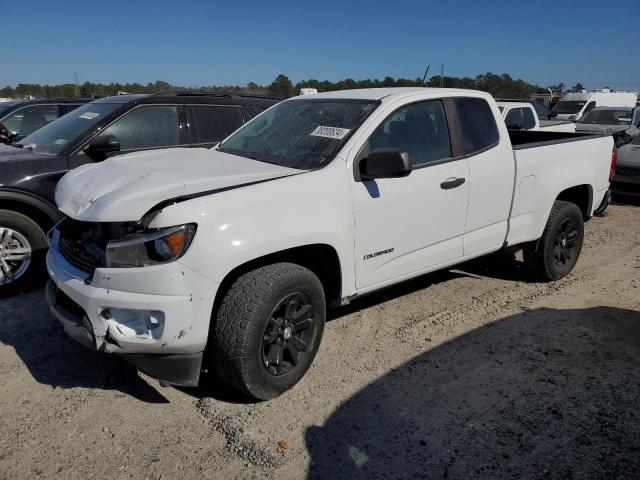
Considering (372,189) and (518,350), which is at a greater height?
(372,189)

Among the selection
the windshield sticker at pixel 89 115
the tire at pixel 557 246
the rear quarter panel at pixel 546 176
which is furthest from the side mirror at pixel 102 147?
the tire at pixel 557 246

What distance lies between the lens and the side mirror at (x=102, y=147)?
476cm

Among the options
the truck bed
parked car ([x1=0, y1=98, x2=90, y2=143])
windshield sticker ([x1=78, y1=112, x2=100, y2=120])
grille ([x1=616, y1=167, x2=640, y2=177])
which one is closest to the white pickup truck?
the truck bed

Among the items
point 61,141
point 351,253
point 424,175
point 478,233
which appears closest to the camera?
point 351,253

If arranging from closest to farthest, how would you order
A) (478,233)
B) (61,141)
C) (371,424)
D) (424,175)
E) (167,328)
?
(167,328) < (371,424) < (424,175) < (478,233) < (61,141)

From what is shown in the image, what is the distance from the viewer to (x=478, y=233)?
14.2 ft

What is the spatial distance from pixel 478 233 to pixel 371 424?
201 centimetres

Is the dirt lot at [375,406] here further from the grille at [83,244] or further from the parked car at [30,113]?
the parked car at [30,113]

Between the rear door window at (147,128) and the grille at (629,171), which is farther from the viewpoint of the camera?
the grille at (629,171)

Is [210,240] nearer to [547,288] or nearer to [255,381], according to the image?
[255,381]

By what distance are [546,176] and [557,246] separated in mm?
840

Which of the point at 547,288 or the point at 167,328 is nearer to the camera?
the point at 167,328

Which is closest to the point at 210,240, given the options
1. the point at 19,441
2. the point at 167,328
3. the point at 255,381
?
the point at 167,328

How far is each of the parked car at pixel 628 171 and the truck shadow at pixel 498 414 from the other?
6693 millimetres
